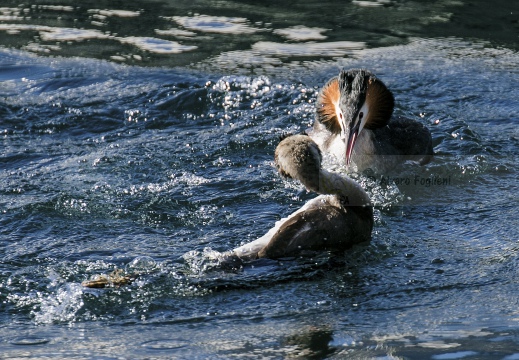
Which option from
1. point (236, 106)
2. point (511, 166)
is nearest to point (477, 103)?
point (511, 166)

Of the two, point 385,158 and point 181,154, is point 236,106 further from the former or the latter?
point 385,158

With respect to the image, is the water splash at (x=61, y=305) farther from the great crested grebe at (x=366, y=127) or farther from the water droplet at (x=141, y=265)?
the great crested grebe at (x=366, y=127)

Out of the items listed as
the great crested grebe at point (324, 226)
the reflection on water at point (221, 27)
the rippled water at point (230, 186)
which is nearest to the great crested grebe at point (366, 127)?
the rippled water at point (230, 186)

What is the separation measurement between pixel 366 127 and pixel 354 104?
1.80 ft

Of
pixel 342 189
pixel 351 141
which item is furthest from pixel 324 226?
pixel 351 141

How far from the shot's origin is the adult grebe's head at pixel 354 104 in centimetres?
798

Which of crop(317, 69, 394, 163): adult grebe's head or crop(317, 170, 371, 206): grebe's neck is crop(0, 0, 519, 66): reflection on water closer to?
crop(317, 69, 394, 163): adult grebe's head

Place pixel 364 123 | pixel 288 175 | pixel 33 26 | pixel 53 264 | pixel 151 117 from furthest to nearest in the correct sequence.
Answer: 1. pixel 33 26
2. pixel 151 117
3. pixel 364 123
4. pixel 53 264
5. pixel 288 175

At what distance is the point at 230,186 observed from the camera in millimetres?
7855

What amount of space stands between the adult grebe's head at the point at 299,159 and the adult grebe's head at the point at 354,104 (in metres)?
2.14

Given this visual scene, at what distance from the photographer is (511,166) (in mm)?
8398

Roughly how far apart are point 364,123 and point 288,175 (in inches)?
112

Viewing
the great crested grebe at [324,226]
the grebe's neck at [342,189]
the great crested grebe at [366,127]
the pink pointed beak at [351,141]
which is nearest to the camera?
the grebe's neck at [342,189]

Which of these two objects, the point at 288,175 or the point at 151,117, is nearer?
the point at 288,175
